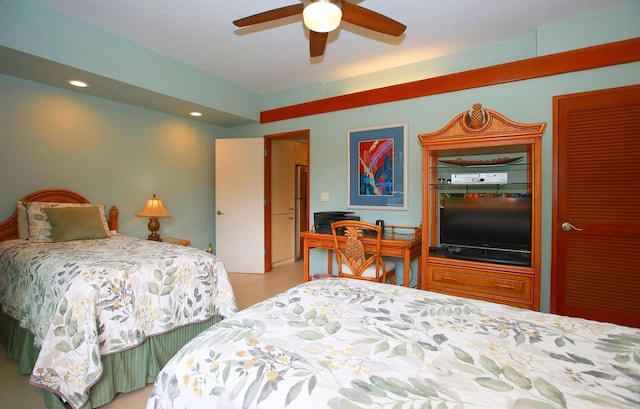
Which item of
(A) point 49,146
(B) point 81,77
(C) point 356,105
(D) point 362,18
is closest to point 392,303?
(D) point 362,18

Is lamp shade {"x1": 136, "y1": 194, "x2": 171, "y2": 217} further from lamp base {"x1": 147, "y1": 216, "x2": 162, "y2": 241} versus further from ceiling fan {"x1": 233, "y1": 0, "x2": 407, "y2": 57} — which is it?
ceiling fan {"x1": 233, "y1": 0, "x2": 407, "y2": 57}

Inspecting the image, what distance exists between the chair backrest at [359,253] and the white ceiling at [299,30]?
170cm

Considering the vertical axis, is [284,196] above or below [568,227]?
above

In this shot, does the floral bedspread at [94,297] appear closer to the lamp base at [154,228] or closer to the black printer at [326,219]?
the lamp base at [154,228]

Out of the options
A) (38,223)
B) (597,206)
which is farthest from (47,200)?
(597,206)

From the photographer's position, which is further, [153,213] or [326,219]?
[153,213]

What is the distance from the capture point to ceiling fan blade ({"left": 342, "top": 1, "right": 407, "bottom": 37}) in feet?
5.86

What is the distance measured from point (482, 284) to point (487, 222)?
Result: 0.50 metres

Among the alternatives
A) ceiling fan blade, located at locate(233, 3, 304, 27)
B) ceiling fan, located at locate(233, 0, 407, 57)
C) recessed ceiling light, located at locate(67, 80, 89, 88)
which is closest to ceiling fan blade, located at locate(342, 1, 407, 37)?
ceiling fan, located at locate(233, 0, 407, 57)

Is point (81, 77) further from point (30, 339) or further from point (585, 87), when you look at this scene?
point (585, 87)

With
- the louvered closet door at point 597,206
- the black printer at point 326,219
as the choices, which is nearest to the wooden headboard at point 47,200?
the black printer at point 326,219

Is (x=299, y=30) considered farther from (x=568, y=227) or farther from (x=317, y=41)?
(x=568, y=227)

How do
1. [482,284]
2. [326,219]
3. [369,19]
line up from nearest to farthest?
[369,19]
[482,284]
[326,219]

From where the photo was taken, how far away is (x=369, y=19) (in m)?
1.89
